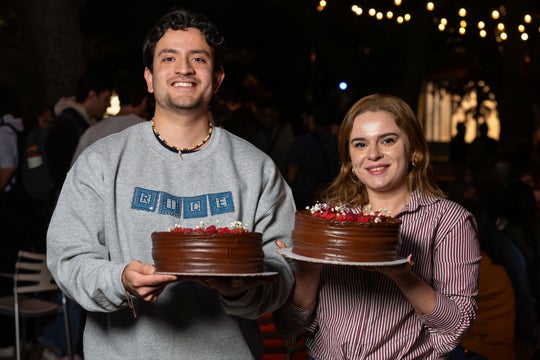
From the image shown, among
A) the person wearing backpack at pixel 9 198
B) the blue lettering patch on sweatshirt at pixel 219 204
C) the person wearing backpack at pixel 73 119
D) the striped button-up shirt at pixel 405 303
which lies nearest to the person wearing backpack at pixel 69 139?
the person wearing backpack at pixel 73 119

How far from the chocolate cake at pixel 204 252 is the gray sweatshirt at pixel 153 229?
152 mm

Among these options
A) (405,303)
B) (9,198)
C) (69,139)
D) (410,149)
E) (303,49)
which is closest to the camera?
(405,303)

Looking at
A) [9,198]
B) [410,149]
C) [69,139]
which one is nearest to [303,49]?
[9,198]

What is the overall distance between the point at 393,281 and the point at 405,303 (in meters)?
0.08

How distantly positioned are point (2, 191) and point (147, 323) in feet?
16.9

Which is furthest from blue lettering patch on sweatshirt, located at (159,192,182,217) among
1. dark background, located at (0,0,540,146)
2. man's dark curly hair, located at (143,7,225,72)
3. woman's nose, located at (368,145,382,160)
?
dark background, located at (0,0,540,146)

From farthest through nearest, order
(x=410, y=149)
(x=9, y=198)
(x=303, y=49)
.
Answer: (x=303, y=49)
(x=9, y=198)
(x=410, y=149)

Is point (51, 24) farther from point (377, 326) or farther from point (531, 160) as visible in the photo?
point (377, 326)

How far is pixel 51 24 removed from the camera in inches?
485

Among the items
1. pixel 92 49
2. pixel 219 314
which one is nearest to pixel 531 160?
pixel 219 314

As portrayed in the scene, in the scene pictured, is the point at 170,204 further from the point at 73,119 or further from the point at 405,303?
the point at 73,119

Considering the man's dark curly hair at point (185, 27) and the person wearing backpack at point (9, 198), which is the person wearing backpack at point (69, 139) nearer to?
the person wearing backpack at point (9, 198)

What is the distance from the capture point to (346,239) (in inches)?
122

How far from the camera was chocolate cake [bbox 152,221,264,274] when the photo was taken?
289 cm
